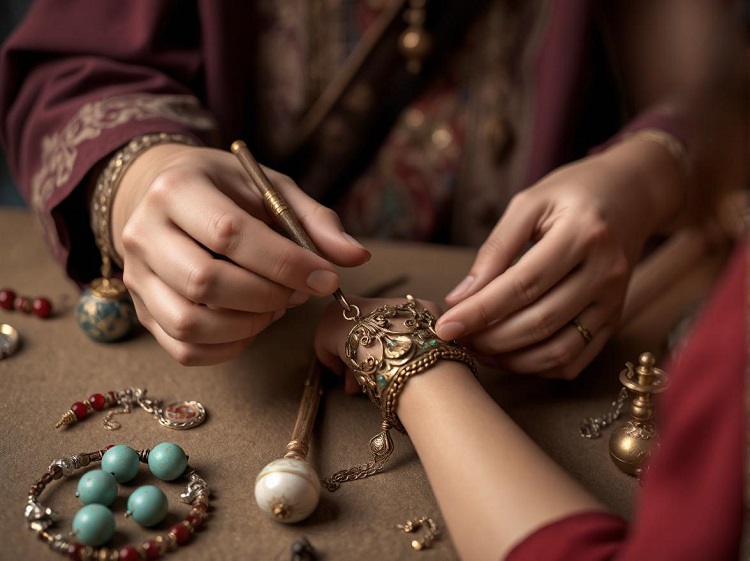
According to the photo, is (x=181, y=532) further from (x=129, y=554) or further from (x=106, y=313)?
(x=106, y=313)

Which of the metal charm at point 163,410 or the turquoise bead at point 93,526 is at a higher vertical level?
the turquoise bead at point 93,526

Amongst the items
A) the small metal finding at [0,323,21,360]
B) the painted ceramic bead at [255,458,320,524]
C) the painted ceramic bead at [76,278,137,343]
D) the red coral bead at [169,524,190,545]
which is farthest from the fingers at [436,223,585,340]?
the small metal finding at [0,323,21,360]

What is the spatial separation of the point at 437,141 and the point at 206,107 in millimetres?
437

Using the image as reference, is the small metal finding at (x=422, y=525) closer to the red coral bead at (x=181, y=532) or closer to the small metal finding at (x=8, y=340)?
the red coral bead at (x=181, y=532)

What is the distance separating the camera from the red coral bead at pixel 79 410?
81cm

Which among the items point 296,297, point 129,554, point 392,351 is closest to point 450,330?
point 392,351

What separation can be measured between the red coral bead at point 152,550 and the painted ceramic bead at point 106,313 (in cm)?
39

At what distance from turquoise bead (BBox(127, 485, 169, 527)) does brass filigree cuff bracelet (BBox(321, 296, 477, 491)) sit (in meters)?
0.16

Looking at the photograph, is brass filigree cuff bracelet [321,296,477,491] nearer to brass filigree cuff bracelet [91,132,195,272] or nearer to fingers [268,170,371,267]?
fingers [268,170,371,267]

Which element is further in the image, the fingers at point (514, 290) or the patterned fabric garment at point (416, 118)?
the patterned fabric garment at point (416, 118)

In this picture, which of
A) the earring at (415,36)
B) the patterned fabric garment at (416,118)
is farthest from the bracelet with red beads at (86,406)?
the earring at (415,36)

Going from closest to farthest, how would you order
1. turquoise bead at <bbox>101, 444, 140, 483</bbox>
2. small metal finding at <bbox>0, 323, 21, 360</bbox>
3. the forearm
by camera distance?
the forearm < turquoise bead at <bbox>101, 444, 140, 483</bbox> < small metal finding at <bbox>0, 323, 21, 360</bbox>

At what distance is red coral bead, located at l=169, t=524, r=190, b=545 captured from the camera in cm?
64

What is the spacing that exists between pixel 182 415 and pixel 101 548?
0.21 metres
